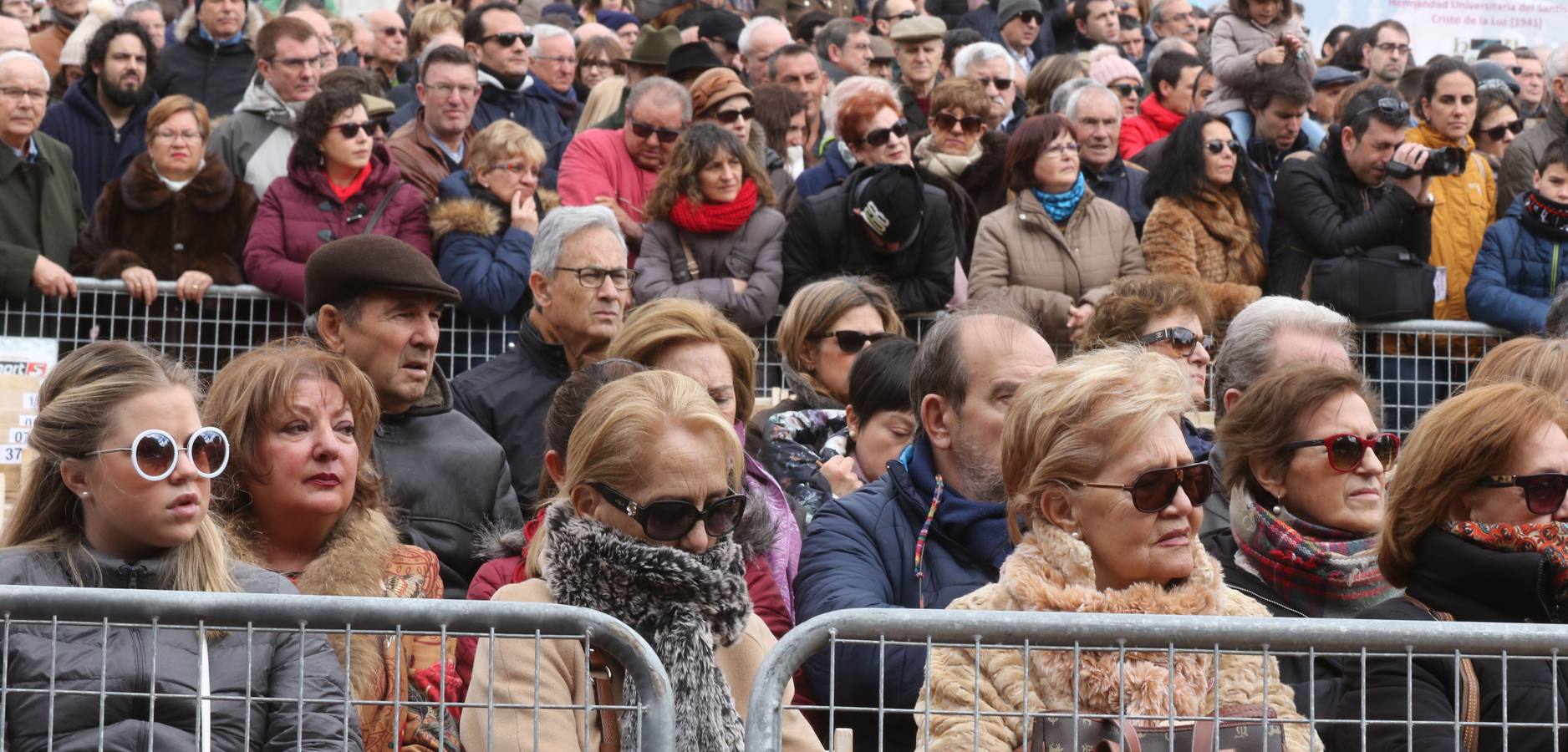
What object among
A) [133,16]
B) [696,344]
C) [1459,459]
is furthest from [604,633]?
[133,16]

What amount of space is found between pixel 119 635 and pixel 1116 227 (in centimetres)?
626

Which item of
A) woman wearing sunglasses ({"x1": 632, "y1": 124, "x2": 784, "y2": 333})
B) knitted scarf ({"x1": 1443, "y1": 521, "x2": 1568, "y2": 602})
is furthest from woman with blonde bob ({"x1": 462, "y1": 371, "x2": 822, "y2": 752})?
woman wearing sunglasses ({"x1": 632, "y1": 124, "x2": 784, "y2": 333})

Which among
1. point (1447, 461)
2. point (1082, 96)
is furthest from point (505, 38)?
point (1447, 461)

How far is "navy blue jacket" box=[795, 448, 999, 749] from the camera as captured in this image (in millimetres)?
4406

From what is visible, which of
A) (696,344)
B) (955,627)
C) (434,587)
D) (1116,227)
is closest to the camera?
(955,627)

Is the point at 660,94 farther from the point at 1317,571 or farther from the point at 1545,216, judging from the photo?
the point at 1317,571

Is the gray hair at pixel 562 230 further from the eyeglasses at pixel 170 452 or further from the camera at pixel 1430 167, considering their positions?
the camera at pixel 1430 167

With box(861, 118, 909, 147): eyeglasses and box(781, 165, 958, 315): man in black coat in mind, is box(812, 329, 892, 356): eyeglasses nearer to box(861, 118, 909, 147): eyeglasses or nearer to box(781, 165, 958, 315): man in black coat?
box(781, 165, 958, 315): man in black coat

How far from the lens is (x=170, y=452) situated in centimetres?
425

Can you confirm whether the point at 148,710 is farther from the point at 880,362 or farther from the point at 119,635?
the point at 880,362

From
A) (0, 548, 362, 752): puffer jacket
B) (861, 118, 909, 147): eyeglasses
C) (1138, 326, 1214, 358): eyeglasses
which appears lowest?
(0, 548, 362, 752): puffer jacket

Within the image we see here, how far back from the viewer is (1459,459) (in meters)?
4.39

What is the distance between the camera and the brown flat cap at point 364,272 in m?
6.19

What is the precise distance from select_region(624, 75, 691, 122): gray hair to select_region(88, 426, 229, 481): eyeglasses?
5057mm
